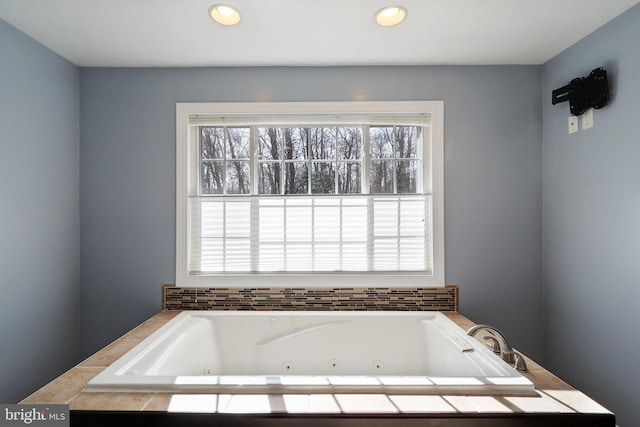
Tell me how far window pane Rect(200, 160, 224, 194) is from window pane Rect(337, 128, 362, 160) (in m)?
0.88

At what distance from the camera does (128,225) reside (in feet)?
8.05

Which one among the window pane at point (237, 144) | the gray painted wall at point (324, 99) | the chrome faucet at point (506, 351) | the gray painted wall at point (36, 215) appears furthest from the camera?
the window pane at point (237, 144)

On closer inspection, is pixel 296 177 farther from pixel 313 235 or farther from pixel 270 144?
pixel 313 235

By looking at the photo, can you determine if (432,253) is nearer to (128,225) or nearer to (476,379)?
(476,379)

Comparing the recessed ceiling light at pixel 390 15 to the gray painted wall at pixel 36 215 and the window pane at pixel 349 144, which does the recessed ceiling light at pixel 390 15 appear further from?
the gray painted wall at pixel 36 215

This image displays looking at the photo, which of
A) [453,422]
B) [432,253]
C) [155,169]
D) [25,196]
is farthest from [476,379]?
[25,196]

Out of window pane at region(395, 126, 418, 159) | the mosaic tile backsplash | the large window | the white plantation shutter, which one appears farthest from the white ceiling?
the mosaic tile backsplash

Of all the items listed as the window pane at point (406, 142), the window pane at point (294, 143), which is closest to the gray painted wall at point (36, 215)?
the window pane at point (294, 143)

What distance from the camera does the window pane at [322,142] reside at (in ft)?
8.28

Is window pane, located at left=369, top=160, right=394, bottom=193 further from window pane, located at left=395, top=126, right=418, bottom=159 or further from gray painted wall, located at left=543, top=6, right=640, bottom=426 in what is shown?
gray painted wall, located at left=543, top=6, right=640, bottom=426

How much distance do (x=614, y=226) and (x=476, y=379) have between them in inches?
47.7

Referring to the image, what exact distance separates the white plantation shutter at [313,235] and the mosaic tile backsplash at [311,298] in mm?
148

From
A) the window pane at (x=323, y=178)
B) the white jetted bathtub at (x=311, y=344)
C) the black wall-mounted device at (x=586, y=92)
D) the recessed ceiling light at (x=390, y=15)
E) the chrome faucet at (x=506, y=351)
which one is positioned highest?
the recessed ceiling light at (x=390, y=15)

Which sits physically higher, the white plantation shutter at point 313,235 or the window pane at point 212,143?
the window pane at point 212,143
